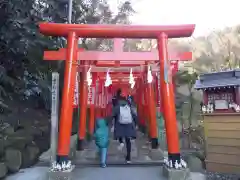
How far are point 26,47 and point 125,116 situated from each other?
355 cm

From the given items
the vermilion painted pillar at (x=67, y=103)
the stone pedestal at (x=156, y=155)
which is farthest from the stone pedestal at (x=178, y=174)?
the vermilion painted pillar at (x=67, y=103)

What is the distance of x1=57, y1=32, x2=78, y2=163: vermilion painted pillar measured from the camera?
5410mm

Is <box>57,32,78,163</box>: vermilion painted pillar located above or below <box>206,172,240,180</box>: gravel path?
above

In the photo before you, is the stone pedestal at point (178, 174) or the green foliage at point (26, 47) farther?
the green foliage at point (26, 47)

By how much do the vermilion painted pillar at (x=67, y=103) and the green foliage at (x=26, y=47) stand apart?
66.3 inches

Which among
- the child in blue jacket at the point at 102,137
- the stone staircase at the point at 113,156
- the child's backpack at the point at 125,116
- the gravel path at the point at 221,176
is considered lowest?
the gravel path at the point at 221,176

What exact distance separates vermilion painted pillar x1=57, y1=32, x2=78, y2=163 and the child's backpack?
4.98 ft

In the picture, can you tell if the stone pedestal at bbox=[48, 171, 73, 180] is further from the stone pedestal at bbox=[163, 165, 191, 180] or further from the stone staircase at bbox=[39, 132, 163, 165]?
the stone pedestal at bbox=[163, 165, 191, 180]

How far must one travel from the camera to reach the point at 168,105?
5.79 metres

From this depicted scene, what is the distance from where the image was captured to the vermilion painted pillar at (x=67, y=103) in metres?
5.41

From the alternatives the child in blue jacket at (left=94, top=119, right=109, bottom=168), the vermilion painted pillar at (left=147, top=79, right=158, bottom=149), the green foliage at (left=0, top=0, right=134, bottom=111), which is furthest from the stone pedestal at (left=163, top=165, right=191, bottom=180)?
the green foliage at (left=0, top=0, right=134, bottom=111)

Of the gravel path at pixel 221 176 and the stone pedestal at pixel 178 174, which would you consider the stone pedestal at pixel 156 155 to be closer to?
the stone pedestal at pixel 178 174

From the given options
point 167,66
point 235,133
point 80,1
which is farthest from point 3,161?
point 80,1

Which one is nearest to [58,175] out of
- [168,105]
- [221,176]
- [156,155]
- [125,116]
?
[125,116]
